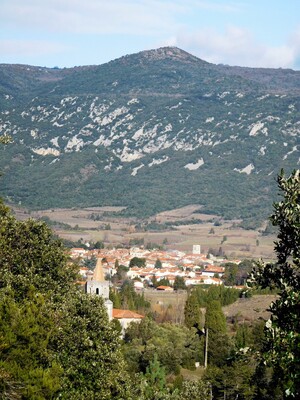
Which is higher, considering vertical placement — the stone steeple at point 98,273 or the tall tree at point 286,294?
the tall tree at point 286,294

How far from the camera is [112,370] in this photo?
80.7 ft

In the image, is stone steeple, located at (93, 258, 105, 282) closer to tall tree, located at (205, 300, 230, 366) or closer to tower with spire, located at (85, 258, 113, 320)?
tower with spire, located at (85, 258, 113, 320)

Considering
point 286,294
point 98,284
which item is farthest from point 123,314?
point 286,294

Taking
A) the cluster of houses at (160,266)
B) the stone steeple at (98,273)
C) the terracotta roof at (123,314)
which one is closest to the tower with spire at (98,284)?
the stone steeple at (98,273)

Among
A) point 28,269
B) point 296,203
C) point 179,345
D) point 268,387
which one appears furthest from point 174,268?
point 296,203

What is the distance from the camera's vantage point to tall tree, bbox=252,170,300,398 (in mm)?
13266

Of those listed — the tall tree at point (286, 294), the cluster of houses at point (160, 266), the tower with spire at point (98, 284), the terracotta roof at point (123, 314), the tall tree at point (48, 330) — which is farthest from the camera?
the cluster of houses at point (160, 266)

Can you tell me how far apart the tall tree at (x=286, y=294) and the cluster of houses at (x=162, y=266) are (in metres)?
95.4

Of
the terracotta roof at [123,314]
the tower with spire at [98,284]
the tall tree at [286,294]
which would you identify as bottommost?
the terracotta roof at [123,314]

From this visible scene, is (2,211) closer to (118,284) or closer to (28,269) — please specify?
(28,269)

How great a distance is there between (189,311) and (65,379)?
46.5 metres

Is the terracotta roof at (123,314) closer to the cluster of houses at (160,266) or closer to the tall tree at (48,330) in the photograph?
the cluster of houses at (160,266)

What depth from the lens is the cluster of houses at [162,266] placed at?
125m

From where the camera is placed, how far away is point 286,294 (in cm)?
1452
